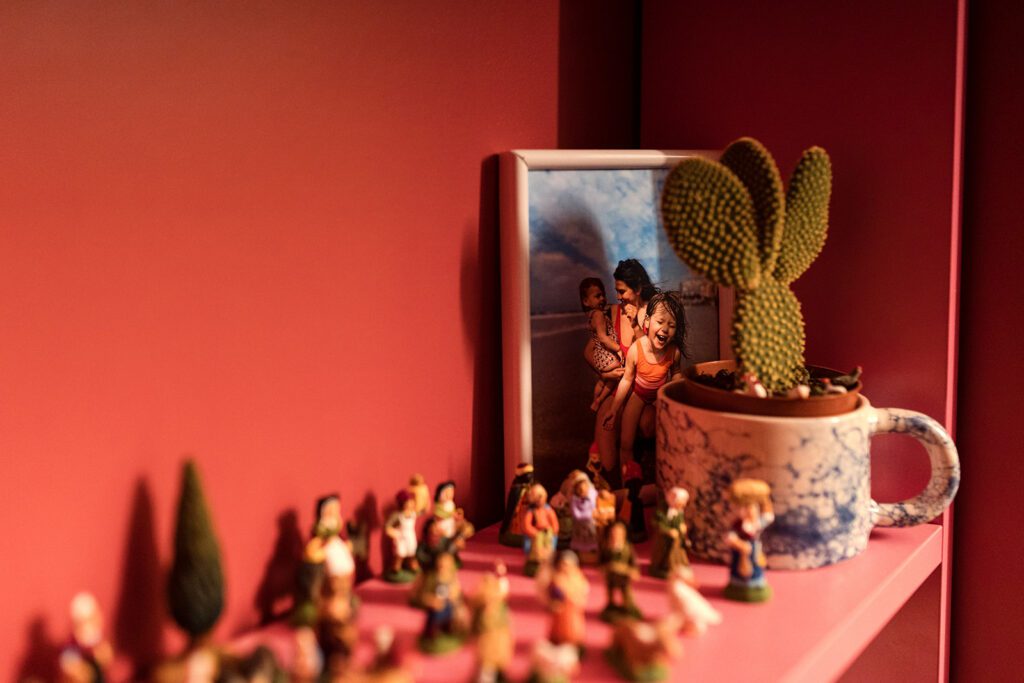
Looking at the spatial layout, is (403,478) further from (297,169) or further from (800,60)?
(800,60)

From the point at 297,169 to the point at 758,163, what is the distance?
0.33 meters

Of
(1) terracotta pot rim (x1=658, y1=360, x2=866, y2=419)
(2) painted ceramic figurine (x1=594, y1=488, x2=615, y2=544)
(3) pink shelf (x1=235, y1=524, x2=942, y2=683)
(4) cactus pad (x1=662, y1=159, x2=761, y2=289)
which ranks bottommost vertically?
(3) pink shelf (x1=235, y1=524, x2=942, y2=683)

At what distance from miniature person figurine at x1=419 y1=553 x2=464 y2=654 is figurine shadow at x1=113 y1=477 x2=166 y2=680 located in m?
0.16

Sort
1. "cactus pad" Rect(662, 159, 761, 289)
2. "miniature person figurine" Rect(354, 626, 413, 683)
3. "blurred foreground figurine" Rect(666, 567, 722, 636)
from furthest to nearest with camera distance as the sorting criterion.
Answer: "cactus pad" Rect(662, 159, 761, 289) → "blurred foreground figurine" Rect(666, 567, 722, 636) → "miniature person figurine" Rect(354, 626, 413, 683)

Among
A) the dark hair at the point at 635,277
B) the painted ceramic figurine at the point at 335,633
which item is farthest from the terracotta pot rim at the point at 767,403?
the painted ceramic figurine at the point at 335,633

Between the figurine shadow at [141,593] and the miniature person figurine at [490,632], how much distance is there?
185 millimetres

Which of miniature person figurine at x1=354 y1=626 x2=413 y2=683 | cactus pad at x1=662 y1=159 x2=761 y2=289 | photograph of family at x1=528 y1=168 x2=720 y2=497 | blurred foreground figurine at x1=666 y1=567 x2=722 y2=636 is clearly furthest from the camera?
photograph of family at x1=528 y1=168 x2=720 y2=497

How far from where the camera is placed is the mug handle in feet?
2.49

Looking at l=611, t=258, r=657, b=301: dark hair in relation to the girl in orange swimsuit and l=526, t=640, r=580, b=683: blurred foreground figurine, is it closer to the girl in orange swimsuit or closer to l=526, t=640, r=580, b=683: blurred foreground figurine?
the girl in orange swimsuit

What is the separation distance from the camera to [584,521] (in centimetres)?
72

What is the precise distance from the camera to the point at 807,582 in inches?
27.3

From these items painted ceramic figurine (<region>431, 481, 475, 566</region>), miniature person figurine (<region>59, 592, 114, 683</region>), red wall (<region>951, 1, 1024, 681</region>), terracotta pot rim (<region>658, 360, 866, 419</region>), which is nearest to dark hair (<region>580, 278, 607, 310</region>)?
terracotta pot rim (<region>658, 360, 866, 419</region>)

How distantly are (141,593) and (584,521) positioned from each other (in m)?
0.30

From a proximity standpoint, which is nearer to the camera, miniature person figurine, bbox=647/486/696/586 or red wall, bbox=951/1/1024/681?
miniature person figurine, bbox=647/486/696/586
